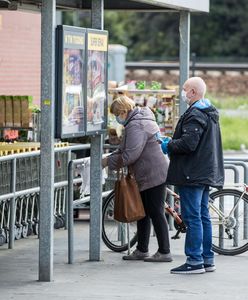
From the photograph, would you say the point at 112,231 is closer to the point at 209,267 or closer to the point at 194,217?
the point at 209,267

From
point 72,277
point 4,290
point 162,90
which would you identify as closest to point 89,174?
point 72,277

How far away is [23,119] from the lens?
45.2 ft

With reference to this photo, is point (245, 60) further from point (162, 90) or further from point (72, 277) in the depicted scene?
point (72, 277)

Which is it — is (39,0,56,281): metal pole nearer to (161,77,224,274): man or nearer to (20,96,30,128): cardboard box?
(161,77,224,274): man

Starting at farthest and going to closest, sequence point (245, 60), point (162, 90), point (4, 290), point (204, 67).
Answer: point (245, 60), point (204, 67), point (162, 90), point (4, 290)

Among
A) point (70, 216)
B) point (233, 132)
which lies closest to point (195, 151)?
point (70, 216)

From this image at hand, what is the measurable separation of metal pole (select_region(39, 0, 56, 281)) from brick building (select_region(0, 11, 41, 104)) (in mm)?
6082

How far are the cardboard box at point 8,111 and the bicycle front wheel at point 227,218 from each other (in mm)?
2898

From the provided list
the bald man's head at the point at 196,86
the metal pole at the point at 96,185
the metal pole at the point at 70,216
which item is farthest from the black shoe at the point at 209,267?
the bald man's head at the point at 196,86

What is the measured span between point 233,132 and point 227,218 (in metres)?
21.4

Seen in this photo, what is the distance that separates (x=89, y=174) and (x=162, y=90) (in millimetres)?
4100

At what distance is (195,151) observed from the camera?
418 inches

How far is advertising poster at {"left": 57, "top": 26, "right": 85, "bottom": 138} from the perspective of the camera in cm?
1016

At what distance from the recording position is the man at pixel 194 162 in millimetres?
10594
